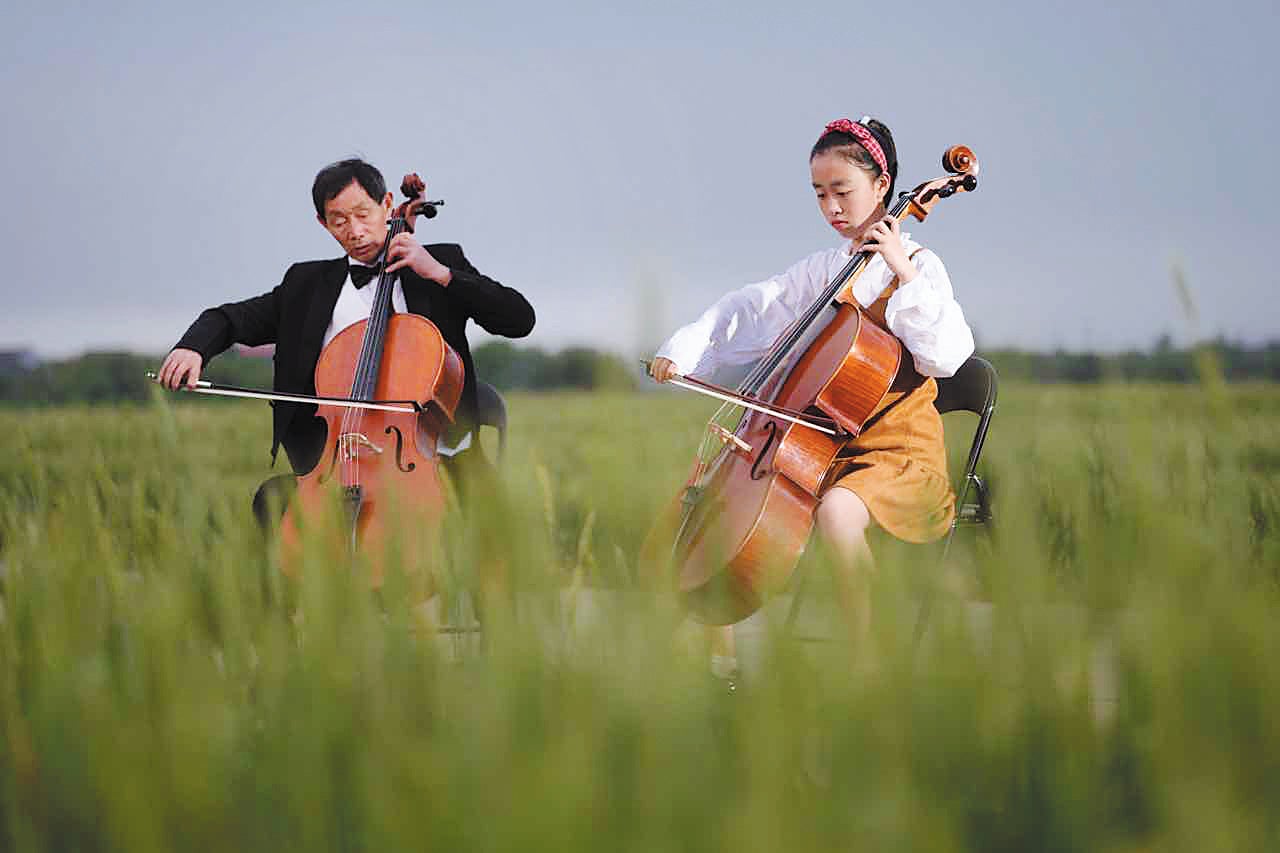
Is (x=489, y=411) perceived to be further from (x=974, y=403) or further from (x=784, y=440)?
(x=974, y=403)

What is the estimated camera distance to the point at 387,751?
1.20m

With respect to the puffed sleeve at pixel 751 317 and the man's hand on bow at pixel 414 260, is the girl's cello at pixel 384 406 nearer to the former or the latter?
the man's hand on bow at pixel 414 260

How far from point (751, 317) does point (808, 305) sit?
0.84ft

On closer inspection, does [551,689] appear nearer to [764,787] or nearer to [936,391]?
[764,787]

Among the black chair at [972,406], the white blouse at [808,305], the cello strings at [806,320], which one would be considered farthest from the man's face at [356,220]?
the black chair at [972,406]

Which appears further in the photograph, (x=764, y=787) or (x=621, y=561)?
(x=621, y=561)

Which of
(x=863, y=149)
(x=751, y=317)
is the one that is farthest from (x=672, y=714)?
(x=751, y=317)

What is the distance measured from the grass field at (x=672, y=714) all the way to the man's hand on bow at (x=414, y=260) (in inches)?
62.2

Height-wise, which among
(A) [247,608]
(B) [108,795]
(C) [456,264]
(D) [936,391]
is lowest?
(B) [108,795]

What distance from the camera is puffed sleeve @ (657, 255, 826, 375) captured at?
10.1 feet

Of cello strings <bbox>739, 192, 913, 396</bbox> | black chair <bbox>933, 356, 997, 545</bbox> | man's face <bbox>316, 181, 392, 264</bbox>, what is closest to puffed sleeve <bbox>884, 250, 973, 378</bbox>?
cello strings <bbox>739, 192, 913, 396</bbox>

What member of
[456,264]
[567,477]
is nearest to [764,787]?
[456,264]

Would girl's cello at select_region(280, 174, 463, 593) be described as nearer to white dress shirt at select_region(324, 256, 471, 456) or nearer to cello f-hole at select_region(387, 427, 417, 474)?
cello f-hole at select_region(387, 427, 417, 474)

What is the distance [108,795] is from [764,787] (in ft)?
2.10
